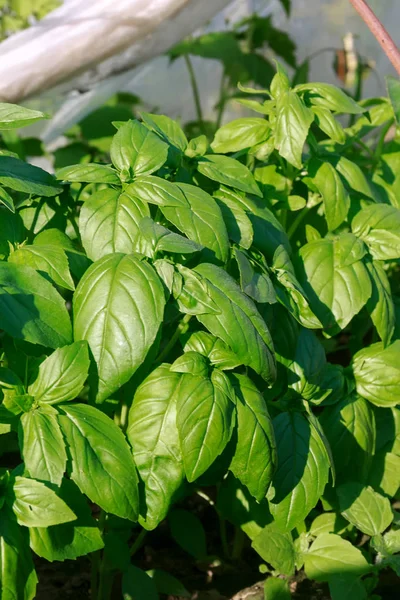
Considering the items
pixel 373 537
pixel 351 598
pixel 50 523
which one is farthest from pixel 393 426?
pixel 50 523

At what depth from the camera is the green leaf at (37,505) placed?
0.94 m

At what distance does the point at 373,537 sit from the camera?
51.4 inches

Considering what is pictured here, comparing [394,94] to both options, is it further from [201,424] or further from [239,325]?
[201,424]

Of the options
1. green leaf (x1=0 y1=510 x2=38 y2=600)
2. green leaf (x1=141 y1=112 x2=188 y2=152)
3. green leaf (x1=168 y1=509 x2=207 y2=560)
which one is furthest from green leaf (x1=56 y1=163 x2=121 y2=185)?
green leaf (x1=168 y1=509 x2=207 y2=560)

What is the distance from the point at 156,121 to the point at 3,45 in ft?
2.44

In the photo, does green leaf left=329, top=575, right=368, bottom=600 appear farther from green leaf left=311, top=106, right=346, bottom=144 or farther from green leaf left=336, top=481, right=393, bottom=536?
green leaf left=311, top=106, right=346, bottom=144

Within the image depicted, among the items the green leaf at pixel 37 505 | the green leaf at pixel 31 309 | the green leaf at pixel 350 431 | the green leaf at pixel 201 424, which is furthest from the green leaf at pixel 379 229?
the green leaf at pixel 37 505

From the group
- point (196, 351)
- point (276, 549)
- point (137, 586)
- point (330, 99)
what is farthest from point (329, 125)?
point (137, 586)

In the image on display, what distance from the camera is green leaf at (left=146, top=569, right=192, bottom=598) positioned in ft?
4.45

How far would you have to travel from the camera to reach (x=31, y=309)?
0.99 meters

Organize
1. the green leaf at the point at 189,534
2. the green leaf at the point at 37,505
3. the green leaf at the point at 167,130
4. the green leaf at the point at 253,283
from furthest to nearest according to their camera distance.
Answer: the green leaf at the point at 189,534 → the green leaf at the point at 167,130 → the green leaf at the point at 253,283 → the green leaf at the point at 37,505

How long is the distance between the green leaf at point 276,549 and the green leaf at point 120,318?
46 cm

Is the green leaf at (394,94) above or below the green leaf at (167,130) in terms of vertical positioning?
below

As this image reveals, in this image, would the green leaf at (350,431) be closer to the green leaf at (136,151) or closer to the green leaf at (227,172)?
the green leaf at (227,172)
